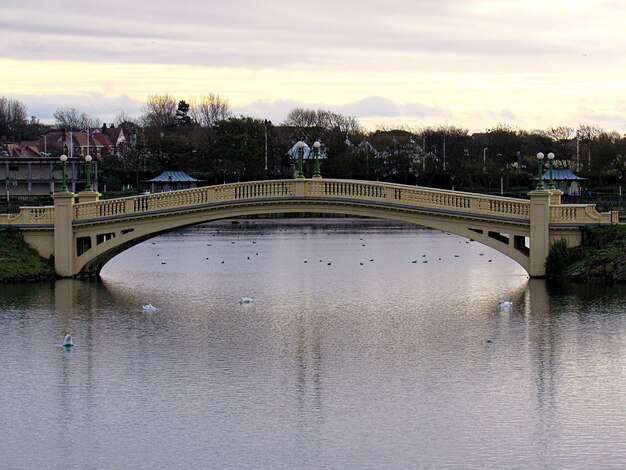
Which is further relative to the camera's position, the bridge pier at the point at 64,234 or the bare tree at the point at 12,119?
the bare tree at the point at 12,119

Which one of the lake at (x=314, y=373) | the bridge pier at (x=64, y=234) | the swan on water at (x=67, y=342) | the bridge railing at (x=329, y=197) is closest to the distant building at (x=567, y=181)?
the lake at (x=314, y=373)

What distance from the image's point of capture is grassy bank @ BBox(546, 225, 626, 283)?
42.7 m

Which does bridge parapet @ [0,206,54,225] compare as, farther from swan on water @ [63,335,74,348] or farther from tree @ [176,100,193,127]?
tree @ [176,100,193,127]

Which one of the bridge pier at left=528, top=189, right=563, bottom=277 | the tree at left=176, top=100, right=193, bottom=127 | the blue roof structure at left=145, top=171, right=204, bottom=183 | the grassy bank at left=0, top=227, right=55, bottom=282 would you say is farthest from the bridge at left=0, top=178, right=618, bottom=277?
the tree at left=176, top=100, right=193, bottom=127

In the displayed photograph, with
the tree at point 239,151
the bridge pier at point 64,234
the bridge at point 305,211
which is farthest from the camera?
the tree at point 239,151

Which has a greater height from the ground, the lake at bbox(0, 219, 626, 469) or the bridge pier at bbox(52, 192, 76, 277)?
the bridge pier at bbox(52, 192, 76, 277)

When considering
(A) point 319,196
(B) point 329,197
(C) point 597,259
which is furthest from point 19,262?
(C) point 597,259

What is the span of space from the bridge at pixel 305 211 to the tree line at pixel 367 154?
60198mm

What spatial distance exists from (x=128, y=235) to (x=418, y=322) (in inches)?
555

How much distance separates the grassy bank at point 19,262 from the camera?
45.8 m

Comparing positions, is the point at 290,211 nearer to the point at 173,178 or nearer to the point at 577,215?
the point at 577,215

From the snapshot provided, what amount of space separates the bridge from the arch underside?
35 millimetres

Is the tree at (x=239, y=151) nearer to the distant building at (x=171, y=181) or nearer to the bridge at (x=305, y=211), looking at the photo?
the distant building at (x=171, y=181)

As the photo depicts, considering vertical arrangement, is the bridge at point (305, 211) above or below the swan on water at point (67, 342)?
above
